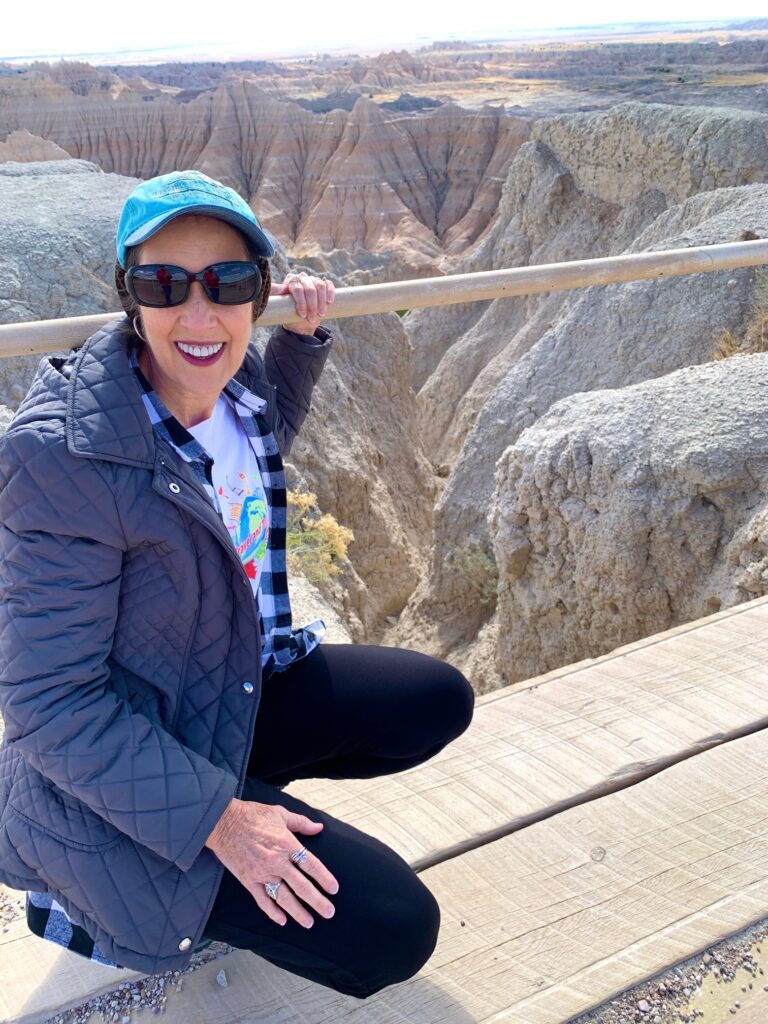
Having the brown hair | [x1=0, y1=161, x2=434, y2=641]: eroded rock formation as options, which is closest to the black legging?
the brown hair

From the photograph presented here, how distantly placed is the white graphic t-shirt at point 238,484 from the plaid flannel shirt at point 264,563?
0.08 feet

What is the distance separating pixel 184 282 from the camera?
5.01ft

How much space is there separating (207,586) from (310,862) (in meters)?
0.48

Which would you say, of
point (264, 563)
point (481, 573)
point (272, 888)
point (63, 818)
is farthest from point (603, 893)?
point (481, 573)

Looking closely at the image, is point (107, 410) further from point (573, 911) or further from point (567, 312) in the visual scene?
point (567, 312)

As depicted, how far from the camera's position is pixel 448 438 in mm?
16828

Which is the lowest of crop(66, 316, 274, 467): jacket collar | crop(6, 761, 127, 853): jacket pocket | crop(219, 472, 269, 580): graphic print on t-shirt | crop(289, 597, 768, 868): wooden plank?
crop(289, 597, 768, 868): wooden plank

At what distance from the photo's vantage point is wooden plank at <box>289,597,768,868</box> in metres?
2.13

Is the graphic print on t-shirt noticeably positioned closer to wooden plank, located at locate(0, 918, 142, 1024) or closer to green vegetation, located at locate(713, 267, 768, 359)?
wooden plank, located at locate(0, 918, 142, 1024)

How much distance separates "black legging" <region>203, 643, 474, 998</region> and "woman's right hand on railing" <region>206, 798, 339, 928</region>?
52mm

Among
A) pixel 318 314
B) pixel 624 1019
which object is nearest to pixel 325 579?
pixel 318 314

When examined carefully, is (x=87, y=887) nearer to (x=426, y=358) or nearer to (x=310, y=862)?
(x=310, y=862)

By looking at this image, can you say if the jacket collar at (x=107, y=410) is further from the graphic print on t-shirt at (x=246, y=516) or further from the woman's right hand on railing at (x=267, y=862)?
the woman's right hand on railing at (x=267, y=862)

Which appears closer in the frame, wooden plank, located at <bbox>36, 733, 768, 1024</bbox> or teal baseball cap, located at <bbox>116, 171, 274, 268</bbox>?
teal baseball cap, located at <bbox>116, 171, 274, 268</bbox>
